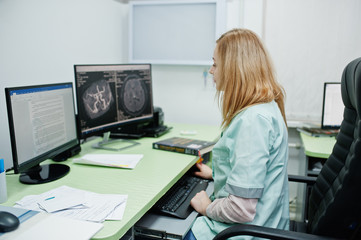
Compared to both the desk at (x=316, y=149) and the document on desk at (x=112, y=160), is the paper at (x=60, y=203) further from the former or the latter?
the desk at (x=316, y=149)

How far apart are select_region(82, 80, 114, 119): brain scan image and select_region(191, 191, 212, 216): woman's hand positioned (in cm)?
71

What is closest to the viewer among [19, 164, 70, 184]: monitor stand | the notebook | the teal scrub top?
the teal scrub top

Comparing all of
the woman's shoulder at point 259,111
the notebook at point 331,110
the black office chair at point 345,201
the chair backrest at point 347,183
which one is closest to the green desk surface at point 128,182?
the black office chair at point 345,201

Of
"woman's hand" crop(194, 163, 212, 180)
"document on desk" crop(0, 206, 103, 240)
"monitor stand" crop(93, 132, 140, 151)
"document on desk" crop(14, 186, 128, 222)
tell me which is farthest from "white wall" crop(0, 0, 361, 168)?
"woman's hand" crop(194, 163, 212, 180)

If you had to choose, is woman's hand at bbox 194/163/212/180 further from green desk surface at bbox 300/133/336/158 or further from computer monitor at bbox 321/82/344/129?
computer monitor at bbox 321/82/344/129

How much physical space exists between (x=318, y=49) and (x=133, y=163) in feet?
5.39

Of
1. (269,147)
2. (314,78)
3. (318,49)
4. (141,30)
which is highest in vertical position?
(141,30)

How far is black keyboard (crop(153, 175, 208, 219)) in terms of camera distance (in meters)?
1.19

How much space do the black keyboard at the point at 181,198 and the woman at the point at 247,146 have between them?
62 mm

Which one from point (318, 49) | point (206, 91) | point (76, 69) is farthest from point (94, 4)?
point (318, 49)

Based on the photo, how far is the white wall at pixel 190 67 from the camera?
1.65m

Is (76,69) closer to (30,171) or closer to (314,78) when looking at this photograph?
(30,171)

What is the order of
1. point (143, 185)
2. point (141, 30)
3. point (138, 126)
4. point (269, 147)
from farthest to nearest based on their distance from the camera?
point (141, 30), point (138, 126), point (143, 185), point (269, 147)

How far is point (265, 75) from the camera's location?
1.11 m
